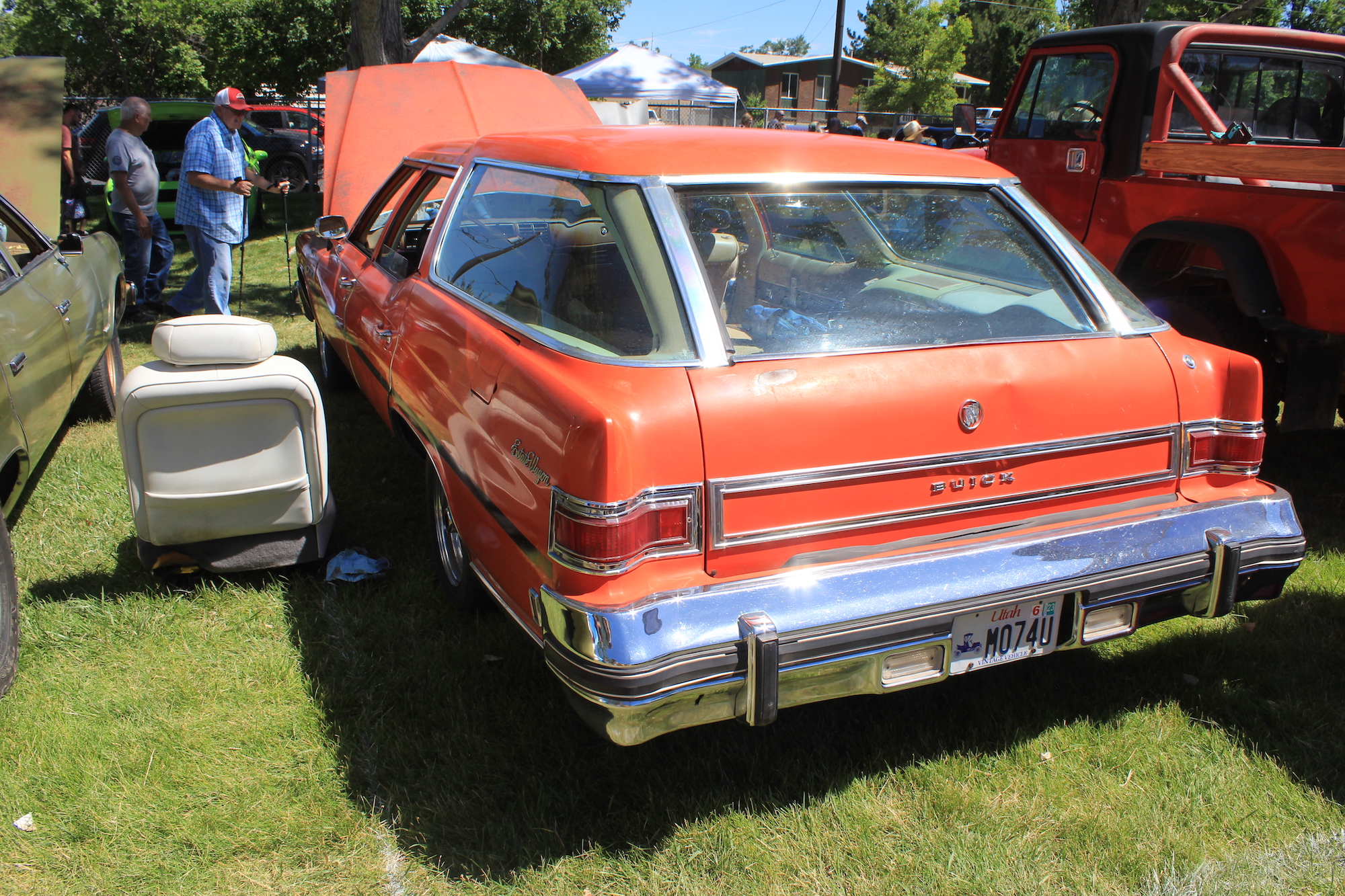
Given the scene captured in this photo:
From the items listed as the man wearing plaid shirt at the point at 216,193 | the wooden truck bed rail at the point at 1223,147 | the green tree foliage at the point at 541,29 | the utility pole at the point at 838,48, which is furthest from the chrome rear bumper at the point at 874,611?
the green tree foliage at the point at 541,29

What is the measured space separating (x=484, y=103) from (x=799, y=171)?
710cm

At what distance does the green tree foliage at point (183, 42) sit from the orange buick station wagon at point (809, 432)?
98.6 ft

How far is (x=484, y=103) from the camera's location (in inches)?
348

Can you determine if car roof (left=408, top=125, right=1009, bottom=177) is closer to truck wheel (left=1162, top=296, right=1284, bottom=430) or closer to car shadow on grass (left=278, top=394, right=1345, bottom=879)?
car shadow on grass (left=278, top=394, right=1345, bottom=879)

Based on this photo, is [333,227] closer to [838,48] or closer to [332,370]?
[332,370]

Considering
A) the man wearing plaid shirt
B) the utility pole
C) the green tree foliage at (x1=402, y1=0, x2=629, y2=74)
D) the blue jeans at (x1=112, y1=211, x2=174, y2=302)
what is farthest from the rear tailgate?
the green tree foliage at (x1=402, y1=0, x2=629, y2=74)

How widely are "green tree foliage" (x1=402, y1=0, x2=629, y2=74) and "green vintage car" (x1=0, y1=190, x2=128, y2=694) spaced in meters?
29.4

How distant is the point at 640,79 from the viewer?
19094mm

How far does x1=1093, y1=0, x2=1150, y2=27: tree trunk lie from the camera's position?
9.86 m

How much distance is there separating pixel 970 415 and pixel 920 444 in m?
0.16

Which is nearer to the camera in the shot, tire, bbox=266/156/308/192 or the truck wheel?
the truck wheel

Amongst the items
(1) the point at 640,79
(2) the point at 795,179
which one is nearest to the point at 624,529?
(2) the point at 795,179

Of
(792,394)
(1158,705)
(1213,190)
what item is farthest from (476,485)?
(1213,190)

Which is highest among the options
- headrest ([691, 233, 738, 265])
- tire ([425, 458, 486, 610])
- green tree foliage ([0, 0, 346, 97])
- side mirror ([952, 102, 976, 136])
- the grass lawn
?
green tree foliage ([0, 0, 346, 97])
